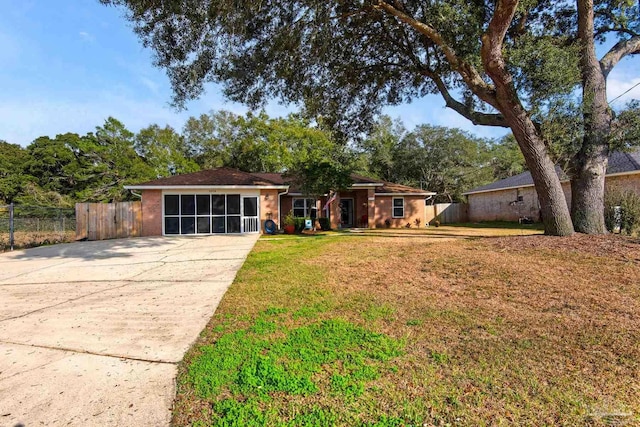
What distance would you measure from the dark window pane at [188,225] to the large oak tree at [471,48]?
7061 mm

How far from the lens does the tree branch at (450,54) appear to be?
8383mm

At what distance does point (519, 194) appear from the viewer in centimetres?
2233

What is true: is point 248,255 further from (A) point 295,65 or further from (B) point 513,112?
(B) point 513,112

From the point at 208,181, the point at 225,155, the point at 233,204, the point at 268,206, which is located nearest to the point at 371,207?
the point at 268,206

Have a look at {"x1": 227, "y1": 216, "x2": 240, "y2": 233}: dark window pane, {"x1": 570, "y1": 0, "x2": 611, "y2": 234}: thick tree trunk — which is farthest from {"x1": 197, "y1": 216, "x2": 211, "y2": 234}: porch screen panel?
{"x1": 570, "y1": 0, "x2": 611, "y2": 234}: thick tree trunk

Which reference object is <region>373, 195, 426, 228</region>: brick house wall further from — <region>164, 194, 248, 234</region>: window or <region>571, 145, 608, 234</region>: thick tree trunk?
<region>571, 145, 608, 234</region>: thick tree trunk

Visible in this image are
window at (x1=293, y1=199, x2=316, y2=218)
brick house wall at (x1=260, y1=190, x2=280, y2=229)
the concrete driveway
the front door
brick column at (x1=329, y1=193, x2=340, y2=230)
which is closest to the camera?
the concrete driveway

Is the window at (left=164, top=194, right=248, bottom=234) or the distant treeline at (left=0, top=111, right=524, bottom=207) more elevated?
the distant treeline at (left=0, top=111, right=524, bottom=207)

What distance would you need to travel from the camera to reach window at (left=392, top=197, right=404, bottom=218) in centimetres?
2144

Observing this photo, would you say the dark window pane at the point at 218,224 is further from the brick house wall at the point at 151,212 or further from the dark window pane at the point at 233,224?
the brick house wall at the point at 151,212

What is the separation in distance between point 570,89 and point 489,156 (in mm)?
26182

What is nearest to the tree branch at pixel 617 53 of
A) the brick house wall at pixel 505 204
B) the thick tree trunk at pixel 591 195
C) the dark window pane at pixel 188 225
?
the thick tree trunk at pixel 591 195

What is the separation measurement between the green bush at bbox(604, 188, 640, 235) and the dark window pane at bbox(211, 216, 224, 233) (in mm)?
15007

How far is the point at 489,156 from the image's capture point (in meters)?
32.6
